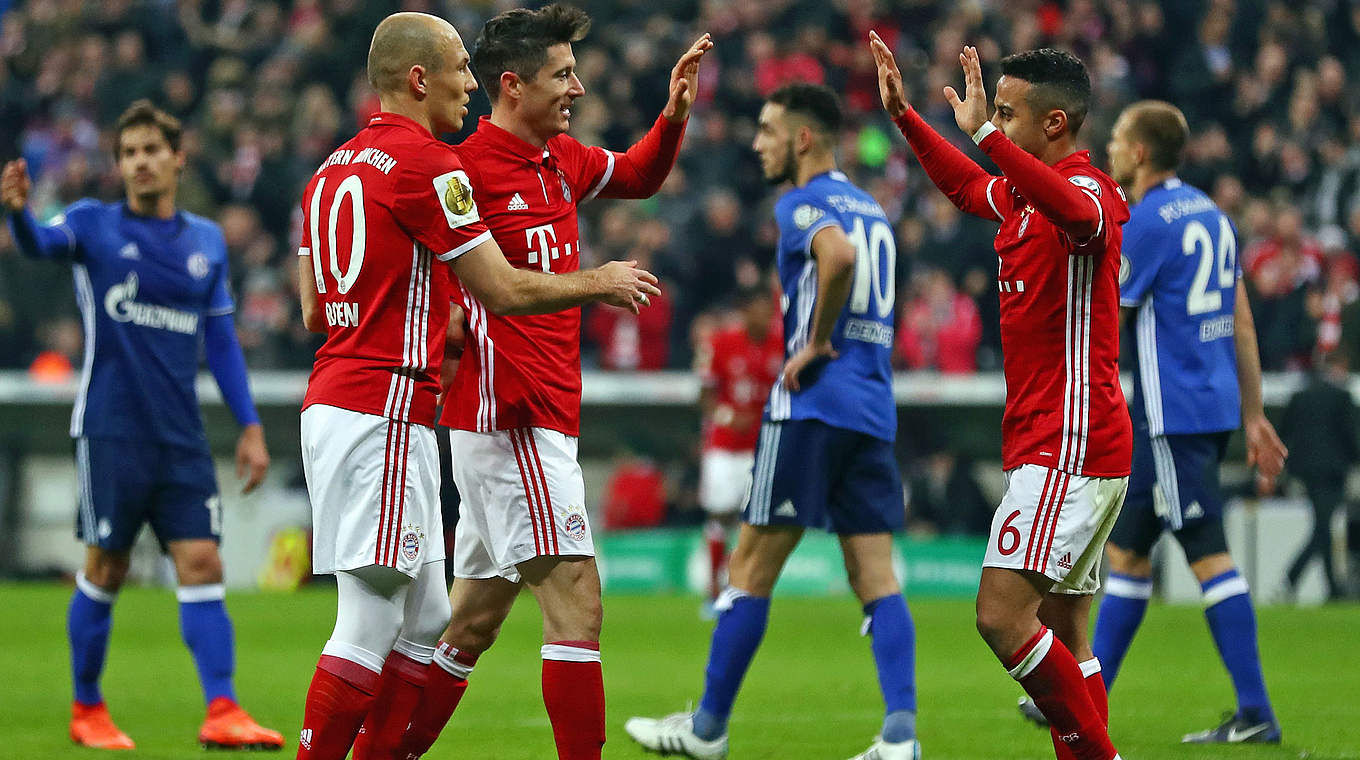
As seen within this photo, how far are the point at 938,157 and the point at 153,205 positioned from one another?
11.8ft

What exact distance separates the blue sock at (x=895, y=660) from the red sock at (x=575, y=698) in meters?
1.55

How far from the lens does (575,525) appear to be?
505cm

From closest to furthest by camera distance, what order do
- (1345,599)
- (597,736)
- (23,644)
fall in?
(597,736), (23,644), (1345,599)

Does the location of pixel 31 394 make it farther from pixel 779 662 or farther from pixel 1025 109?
pixel 1025 109

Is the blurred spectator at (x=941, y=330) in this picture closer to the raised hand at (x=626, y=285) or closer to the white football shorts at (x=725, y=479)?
the white football shorts at (x=725, y=479)

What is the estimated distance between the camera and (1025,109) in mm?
5211

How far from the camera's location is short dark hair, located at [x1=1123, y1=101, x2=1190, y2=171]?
7.05 m

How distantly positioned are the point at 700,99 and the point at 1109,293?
1462cm

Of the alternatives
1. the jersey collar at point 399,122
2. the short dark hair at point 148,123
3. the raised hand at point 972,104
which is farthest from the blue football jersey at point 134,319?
the raised hand at point 972,104

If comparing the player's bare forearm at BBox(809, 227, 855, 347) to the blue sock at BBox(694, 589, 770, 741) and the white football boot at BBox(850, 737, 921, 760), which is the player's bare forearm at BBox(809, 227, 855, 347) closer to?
the blue sock at BBox(694, 589, 770, 741)

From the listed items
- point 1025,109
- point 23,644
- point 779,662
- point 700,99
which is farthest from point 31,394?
point 1025,109

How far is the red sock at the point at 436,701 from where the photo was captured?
17.9 ft

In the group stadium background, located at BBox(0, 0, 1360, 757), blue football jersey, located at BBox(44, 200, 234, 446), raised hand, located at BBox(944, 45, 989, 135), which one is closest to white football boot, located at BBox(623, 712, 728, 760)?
blue football jersey, located at BBox(44, 200, 234, 446)

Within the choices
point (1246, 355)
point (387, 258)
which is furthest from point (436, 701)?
point (1246, 355)
